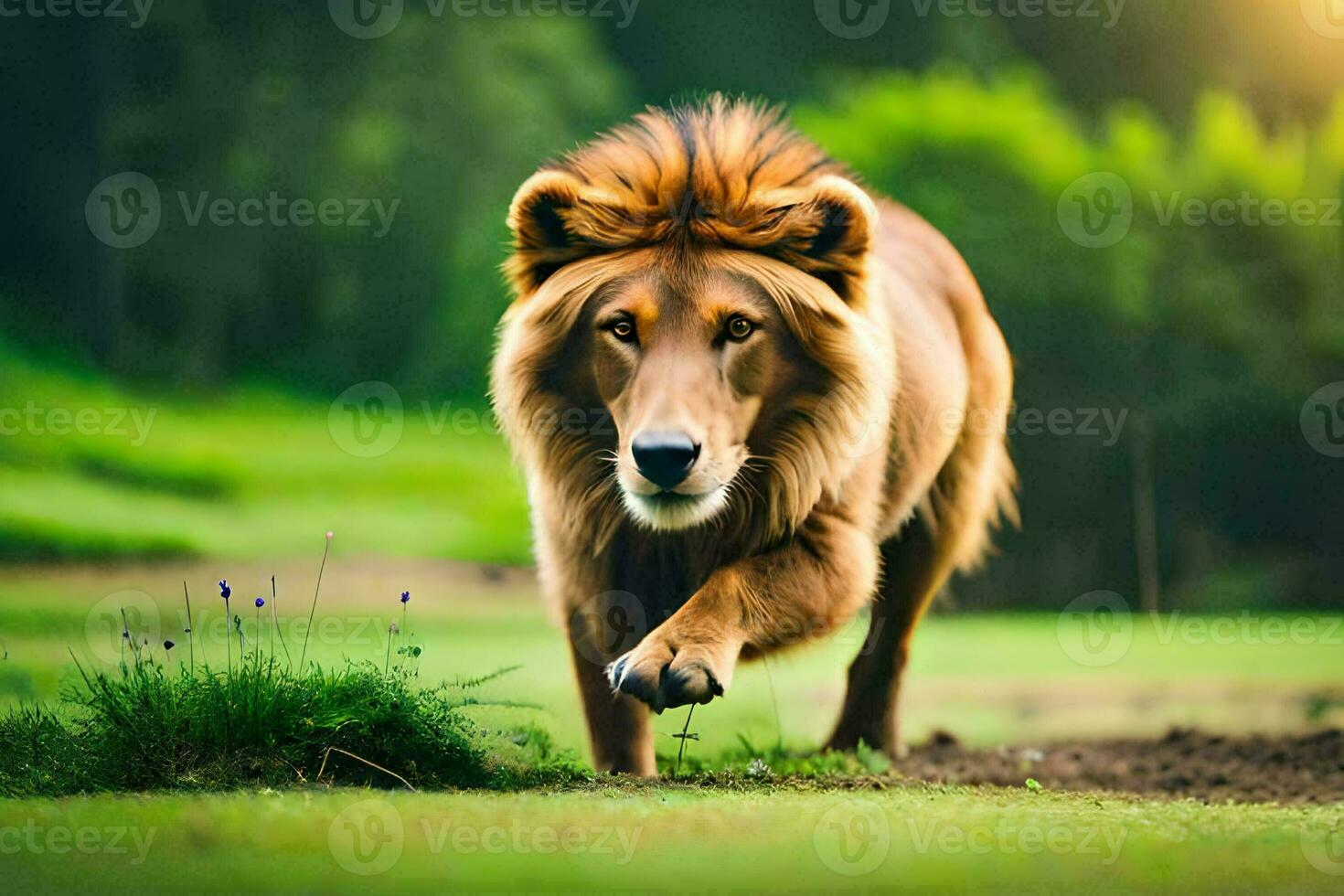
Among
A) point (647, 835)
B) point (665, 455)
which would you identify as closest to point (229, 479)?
point (665, 455)

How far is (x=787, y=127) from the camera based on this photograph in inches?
267

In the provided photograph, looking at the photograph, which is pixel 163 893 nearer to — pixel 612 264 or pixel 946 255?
pixel 612 264

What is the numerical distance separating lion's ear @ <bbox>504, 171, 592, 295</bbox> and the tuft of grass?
1.86 meters

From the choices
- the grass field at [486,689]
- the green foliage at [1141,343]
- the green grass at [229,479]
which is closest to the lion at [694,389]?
the grass field at [486,689]

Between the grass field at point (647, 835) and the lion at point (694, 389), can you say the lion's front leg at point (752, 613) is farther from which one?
the grass field at point (647, 835)

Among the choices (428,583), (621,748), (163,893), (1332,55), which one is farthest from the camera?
(1332,55)

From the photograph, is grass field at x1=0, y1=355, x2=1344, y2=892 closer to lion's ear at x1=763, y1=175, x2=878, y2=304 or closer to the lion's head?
the lion's head

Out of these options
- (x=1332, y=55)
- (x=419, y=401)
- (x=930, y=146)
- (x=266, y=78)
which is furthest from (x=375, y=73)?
(x=1332, y=55)

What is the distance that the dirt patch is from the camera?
818 centimetres

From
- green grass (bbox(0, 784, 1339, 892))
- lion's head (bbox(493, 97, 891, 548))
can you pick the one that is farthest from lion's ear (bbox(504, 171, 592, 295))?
green grass (bbox(0, 784, 1339, 892))

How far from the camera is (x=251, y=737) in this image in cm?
565

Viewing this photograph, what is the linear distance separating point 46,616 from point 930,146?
10101 mm

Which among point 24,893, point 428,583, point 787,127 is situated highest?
point 787,127

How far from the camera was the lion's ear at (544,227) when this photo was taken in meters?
6.22
